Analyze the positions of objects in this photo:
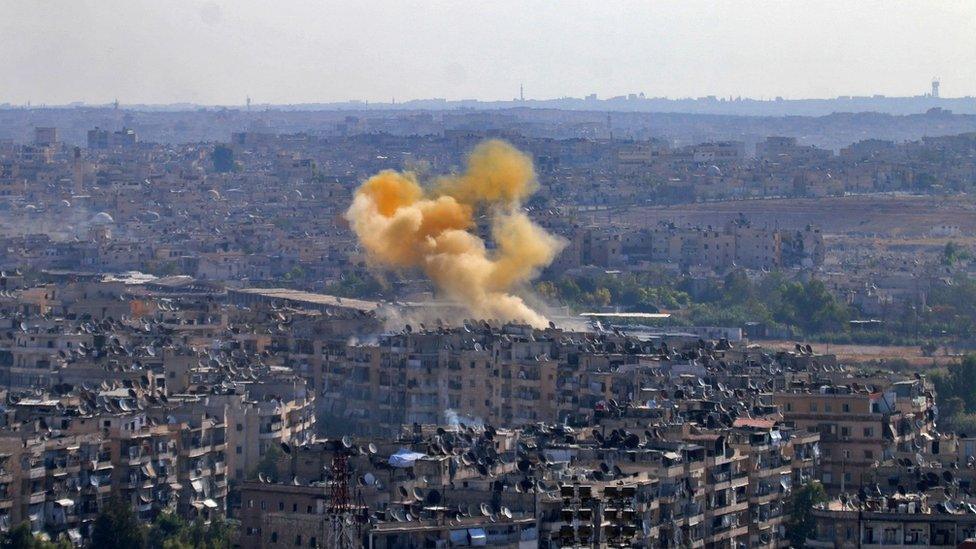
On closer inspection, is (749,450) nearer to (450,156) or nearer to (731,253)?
(731,253)

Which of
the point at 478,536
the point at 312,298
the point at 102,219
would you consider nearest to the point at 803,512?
the point at 478,536

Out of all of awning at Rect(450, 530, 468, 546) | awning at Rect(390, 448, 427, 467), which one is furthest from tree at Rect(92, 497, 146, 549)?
awning at Rect(450, 530, 468, 546)

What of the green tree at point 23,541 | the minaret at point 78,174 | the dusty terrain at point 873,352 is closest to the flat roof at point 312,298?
the dusty terrain at point 873,352

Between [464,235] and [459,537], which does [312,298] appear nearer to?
[464,235]

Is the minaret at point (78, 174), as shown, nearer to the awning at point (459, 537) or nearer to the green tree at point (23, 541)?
the green tree at point (23, 541)

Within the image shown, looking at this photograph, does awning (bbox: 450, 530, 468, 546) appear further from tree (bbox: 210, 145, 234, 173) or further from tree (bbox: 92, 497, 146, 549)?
tree (bbox: 210, 145, 234, 173)

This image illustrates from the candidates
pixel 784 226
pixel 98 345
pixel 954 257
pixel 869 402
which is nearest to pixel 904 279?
pixel 954 257
